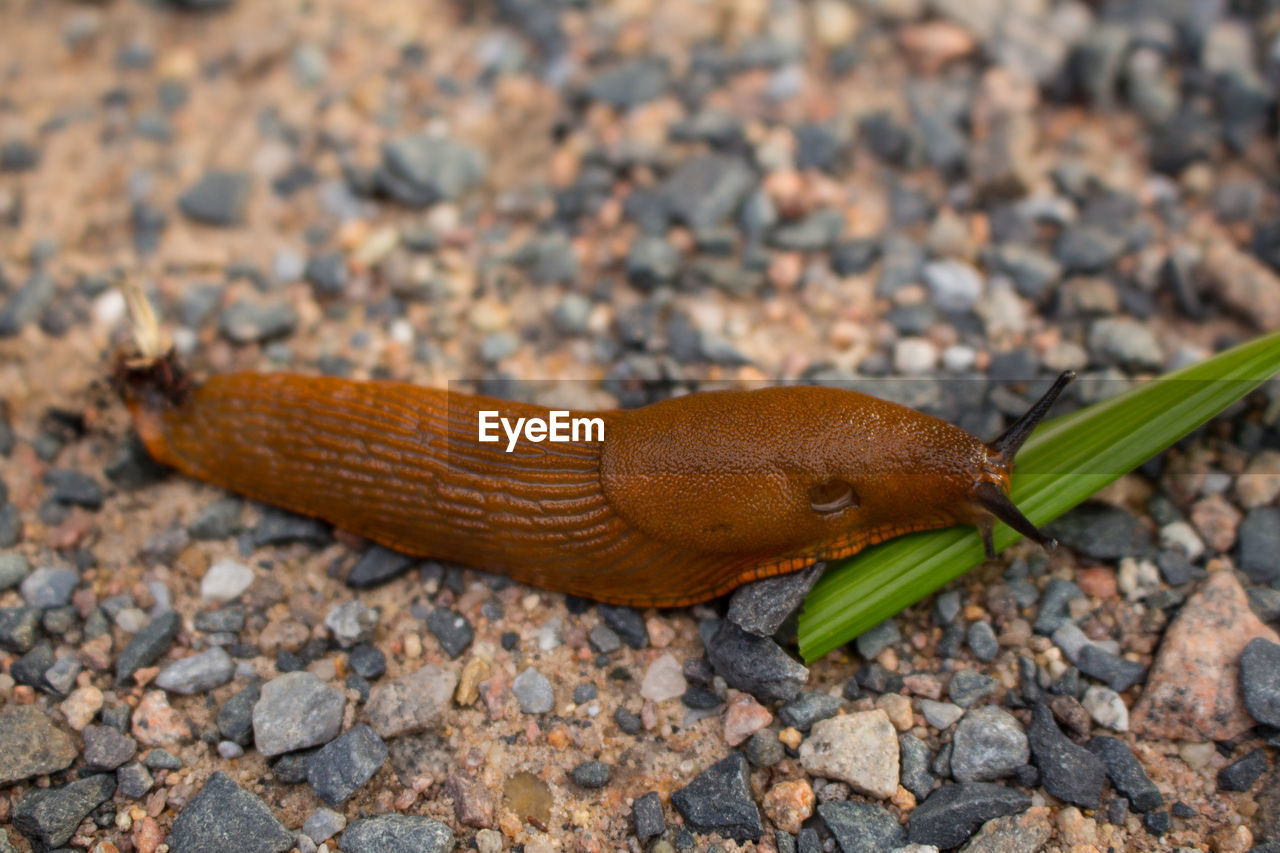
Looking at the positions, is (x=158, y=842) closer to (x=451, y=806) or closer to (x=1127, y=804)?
(x=451, y=806)

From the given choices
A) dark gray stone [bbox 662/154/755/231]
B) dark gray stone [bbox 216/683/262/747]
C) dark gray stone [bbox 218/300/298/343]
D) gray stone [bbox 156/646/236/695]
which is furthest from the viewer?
dark gray stone [bbox 662/154/755/231]

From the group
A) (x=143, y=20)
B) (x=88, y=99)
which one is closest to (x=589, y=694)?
(x=88, y=99)

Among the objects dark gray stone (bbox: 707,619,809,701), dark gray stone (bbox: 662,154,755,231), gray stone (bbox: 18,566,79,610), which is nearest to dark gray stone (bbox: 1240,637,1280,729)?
dark gray stone (bbox: 707,619,809,701)

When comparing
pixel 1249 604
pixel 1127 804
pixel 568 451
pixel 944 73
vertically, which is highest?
pixel 944 73

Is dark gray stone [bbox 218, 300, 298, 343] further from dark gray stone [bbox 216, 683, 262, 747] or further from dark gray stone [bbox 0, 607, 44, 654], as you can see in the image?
dark gray stone [bbox 216, 683, 262, 747]

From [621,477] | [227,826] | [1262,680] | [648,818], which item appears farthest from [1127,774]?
[227,826]
